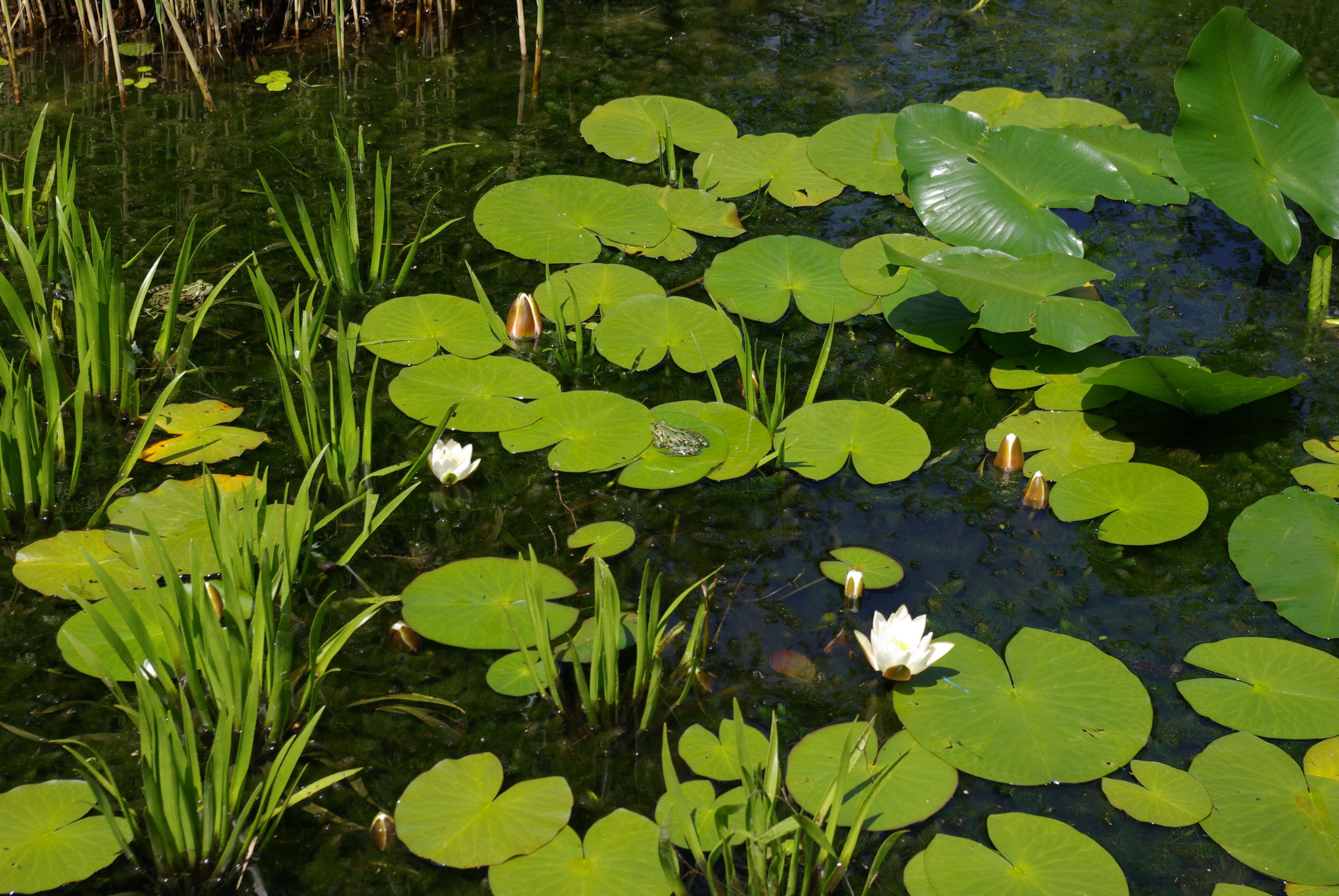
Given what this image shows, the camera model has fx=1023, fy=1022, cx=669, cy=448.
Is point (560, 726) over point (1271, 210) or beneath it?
beneath

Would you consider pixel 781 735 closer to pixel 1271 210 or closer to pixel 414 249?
pixel 414 249

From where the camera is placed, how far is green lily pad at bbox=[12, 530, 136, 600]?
2.18 m

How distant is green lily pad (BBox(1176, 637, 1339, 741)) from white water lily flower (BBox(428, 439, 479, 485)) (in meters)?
1.68

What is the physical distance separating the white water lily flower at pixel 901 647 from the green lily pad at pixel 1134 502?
694 millimetres

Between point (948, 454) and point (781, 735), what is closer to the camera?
point (781, 735)

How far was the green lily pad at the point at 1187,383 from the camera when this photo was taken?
260 centimetres

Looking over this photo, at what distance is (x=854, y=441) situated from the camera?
8.92ft

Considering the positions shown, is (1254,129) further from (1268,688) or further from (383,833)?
A: (383,833)

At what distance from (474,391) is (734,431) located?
724 mm

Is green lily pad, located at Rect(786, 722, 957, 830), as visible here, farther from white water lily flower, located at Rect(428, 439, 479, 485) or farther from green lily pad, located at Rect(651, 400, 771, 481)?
white water lily flower, located at Rect(428, 439, 479, 485)

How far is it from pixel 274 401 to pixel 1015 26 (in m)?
3.98

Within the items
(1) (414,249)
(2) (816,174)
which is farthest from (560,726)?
(2) (816,174)

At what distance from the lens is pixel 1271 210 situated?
312 centimetres

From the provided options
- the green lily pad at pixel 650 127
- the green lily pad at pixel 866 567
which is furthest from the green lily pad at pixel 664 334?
the green lily pad at pixel 650 127
